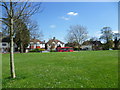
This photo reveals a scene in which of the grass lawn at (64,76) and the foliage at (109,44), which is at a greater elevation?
the foliage at (109,44)

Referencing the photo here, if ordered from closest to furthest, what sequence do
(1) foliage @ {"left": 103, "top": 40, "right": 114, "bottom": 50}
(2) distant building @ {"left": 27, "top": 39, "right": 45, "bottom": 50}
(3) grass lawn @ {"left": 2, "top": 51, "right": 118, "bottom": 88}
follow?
(3) grass lawn @ {"left": 2, "top": 51, "right": 118, "bottom": 88} → (1) foliage @ {"left": 103, "top": 40, "right": 114, "bottom": 50} → (2) distant building @ {"left": 27, "top": 39, "right": 45, "bottom": 50}

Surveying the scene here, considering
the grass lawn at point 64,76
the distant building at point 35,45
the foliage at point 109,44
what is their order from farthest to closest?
the distant building at point 35,45
the foliage at point 109,44
the grass lawn at point 64,76

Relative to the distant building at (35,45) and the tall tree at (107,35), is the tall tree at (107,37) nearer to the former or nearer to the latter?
the tall tree at (107,35)

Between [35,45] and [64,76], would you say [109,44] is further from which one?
[64,76]

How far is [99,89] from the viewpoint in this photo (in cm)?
477

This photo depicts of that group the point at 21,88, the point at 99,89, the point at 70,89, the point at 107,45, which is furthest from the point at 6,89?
the point at 107,45

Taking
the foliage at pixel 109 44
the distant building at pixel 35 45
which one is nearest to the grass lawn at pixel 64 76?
the distant building at pixel 35 45

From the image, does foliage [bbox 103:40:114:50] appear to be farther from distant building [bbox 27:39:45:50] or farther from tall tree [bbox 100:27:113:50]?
distant building [bbox 27:39:45:50]

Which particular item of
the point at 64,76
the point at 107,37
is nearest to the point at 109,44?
the point at 107,37

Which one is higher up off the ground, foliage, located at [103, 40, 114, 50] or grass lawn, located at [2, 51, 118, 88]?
foliage, located at [103, 40, 114, 50]

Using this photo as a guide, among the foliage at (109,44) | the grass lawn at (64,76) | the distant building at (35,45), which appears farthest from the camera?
the distant building at (35,45)

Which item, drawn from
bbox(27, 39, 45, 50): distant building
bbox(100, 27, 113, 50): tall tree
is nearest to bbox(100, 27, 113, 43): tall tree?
bbox(100, 27, 113, 50): tall tree

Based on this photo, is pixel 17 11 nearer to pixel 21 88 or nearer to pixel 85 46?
pixel 21 88

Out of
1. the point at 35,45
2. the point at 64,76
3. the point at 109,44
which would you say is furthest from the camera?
the point at 35,45
